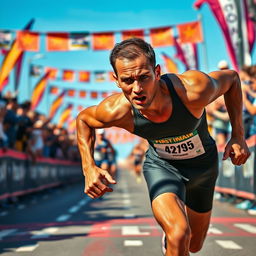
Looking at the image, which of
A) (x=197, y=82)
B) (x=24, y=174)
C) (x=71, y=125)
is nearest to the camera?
(x=197, y=82)

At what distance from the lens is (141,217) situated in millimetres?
9625

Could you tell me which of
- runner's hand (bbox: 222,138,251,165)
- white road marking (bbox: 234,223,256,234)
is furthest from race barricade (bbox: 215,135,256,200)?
runner's hand (bbox: 222,138,251,165)

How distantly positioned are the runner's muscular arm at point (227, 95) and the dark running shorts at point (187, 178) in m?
0.28

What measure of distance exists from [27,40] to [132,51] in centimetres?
1944

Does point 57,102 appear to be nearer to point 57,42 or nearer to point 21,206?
point 57,42

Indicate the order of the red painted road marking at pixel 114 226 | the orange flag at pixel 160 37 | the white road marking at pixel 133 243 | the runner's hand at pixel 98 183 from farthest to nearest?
the orange flag at pixel 160 37
the red painted road marking at pixel 114 226
the white road marking at pixel 133 243
the runner's hand at pixel 98 183

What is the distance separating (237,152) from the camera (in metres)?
4.30

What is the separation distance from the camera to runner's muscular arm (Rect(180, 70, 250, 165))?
4.02m

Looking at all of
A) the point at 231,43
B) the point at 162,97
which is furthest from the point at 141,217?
the point at 231,43

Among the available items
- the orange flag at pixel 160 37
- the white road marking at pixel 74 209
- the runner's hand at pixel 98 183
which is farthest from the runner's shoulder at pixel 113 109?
the orange flag at pixel 160 37

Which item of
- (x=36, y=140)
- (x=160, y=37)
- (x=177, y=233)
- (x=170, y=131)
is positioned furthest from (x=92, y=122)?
(x=160, y=37)

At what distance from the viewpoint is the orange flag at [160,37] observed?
2228cm

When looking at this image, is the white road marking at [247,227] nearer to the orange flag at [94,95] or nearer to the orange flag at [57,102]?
the orange flag at [94,95]

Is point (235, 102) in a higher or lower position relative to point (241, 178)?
higher
